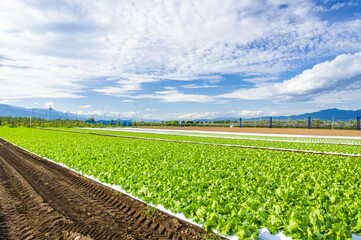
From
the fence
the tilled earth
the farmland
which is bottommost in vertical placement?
the tilled earth

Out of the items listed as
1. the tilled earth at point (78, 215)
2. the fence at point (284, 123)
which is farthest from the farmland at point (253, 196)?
the fence at point (284, 123)

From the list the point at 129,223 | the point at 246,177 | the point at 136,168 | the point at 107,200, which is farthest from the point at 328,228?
the point at 136,168

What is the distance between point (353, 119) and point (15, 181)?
40657 mm

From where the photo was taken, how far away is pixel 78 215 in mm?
4113

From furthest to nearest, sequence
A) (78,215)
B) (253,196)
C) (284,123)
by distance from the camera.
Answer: (284,123) → (253,196) → (78,215)

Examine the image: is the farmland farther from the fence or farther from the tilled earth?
the fence

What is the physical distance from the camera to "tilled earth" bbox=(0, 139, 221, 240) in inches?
137

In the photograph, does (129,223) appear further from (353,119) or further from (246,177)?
(353,119)

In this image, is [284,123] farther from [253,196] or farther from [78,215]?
[78,215]

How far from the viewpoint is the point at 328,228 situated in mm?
3127

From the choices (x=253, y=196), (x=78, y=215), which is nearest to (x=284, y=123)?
(x=253, y=196)

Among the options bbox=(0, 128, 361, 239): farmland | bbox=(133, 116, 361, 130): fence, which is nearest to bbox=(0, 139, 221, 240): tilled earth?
bbox=(0, 128, 361, 239): farmland

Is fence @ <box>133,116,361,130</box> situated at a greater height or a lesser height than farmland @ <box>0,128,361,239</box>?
greater

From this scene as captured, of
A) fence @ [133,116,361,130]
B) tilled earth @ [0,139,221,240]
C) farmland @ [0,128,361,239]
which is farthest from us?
fence @ [133,116,361,130]
